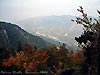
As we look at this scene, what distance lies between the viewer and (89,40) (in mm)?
45531

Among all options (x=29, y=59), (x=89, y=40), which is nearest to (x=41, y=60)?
(x=29, y=59)

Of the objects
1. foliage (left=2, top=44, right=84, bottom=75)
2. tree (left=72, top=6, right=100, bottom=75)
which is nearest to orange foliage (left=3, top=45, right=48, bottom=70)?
foliage (left=2, top=44, right=84, bottom=75)

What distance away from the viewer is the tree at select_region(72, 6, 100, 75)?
1489 inches

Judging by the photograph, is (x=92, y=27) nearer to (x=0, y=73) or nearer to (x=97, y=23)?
(x=97, y=23)

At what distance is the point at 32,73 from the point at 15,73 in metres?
5.44

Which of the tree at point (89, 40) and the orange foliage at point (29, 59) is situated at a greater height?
the tree at point (89, 40)

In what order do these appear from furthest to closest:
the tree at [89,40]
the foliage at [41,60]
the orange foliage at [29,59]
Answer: the orange foliage at [29,59]
the foliage at [41,60]
the tree at [89,40]

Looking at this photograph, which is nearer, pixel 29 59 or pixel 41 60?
pixel 29 59

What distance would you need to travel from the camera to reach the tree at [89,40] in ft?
124

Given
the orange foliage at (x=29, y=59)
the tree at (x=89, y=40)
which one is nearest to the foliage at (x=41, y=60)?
the orange foliage at (x=29, y=59)

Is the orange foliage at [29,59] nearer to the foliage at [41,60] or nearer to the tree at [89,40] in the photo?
the foliage at [41,60]

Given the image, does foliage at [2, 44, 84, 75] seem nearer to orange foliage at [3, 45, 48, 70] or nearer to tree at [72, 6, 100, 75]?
orange foliage at [3, 45, 48, 70]

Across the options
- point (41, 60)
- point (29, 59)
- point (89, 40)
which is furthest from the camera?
point (41, 60)

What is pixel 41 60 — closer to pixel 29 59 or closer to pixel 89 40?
pixel 29 59
